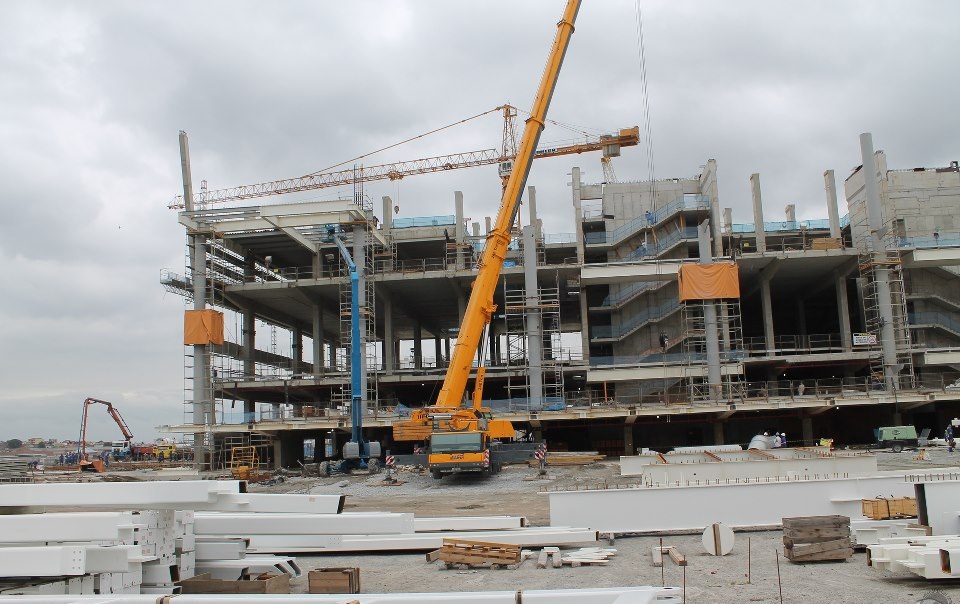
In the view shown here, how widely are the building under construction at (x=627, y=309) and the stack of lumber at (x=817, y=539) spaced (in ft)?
89.4

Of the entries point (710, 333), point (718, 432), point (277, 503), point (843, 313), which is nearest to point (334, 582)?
point (277, 503)

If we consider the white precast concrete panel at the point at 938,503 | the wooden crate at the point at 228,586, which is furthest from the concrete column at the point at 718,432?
the wooden crate at the point at 228,586

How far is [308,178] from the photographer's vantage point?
66.0m

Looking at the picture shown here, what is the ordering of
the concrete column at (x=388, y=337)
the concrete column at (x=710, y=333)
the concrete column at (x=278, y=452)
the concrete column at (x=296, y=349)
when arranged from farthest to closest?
the concrete column at (x=296, y=349) → the concrete column at (x=388, y=337) → the concrete column at (x=278, y=452) → the concrete column at (x=710, y=333)

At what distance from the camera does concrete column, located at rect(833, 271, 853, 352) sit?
4909 cm

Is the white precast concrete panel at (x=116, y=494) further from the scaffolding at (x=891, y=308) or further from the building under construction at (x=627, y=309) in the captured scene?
the scaffolding at (x=891, y=308)

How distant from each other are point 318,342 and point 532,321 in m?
16.3

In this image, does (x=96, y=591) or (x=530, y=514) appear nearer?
(x=96, y=591)

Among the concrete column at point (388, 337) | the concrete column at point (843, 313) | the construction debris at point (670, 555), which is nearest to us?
the construction debris at point (670, 555)

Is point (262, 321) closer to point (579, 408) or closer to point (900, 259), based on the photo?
point (579, 408)

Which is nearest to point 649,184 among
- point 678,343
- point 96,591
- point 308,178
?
point 678,343

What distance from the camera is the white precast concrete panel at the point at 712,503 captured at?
15.4 m

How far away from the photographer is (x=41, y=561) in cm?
872

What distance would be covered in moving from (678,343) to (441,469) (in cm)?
2683
